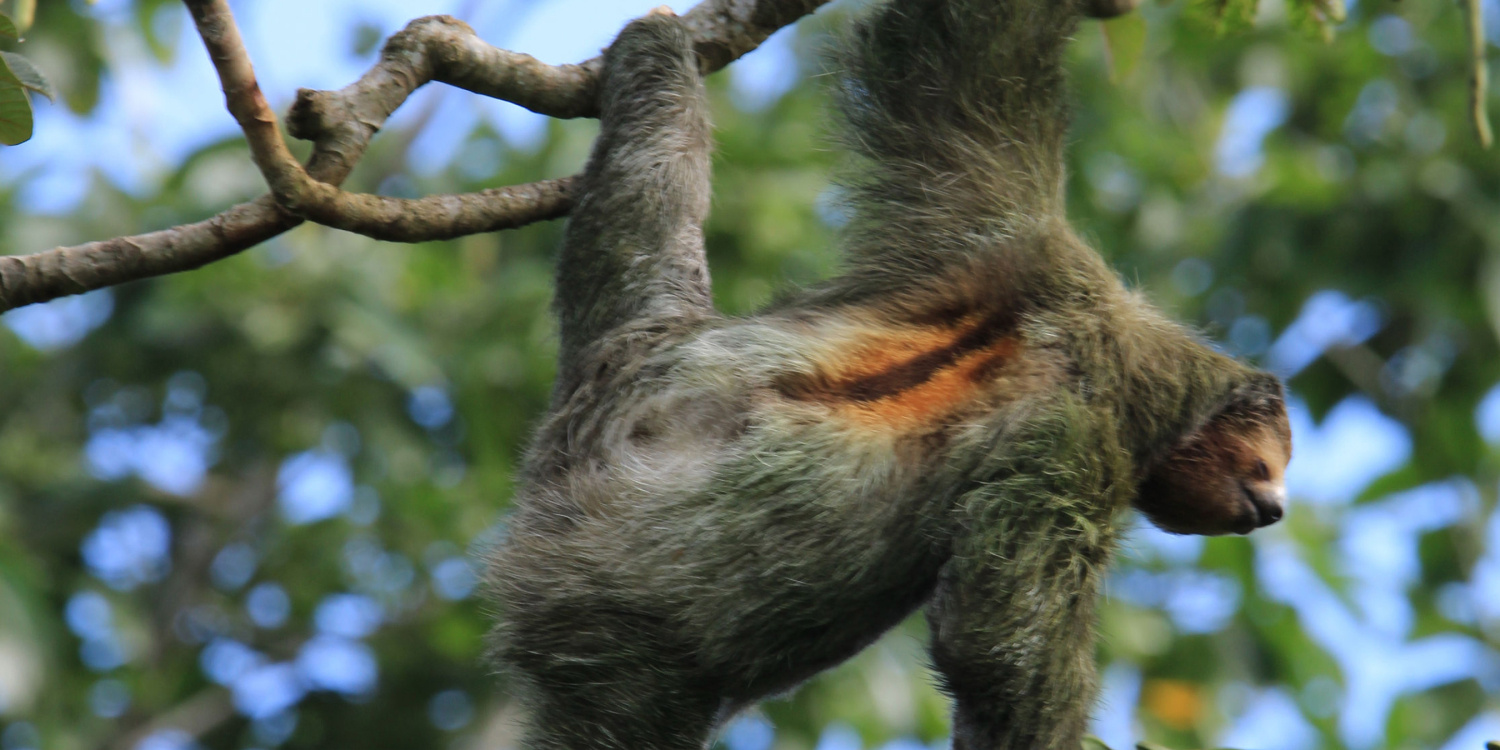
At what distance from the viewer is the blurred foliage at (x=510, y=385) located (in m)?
8.01

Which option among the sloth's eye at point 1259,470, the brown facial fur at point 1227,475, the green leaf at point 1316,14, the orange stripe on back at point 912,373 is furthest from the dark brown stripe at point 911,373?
the green leaf at point 1316,14

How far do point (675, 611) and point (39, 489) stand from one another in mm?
7470

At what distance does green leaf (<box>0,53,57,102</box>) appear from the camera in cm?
359

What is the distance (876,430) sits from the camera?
164 inches

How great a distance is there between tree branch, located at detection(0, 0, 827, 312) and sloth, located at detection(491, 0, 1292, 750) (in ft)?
0.60

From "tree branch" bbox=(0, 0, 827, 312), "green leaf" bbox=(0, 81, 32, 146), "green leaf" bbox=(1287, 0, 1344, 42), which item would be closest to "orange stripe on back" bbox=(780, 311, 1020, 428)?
"tree branch" bbox=(0, 0, 827, 312)

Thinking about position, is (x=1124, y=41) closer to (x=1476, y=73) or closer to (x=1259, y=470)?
(x=1476, y=73)

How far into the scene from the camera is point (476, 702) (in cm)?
975

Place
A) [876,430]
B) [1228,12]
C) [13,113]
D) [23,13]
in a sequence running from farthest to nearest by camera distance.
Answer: [1228,12] → [876,430] → [23,13] → [13,113]

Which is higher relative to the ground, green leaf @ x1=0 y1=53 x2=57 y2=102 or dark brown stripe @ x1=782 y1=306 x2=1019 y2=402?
green leaf @ x1=0 y1=53 x2=57 y2=102

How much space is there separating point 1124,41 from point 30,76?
3931 millimetres

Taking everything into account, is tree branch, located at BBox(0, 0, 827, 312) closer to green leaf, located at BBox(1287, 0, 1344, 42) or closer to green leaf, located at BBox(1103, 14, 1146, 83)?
green leaf, located at BBox(1103, 14, 1146, 83)

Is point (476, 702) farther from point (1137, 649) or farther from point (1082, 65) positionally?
point (1082, 65)

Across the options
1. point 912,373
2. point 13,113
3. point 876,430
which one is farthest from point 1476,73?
point 13,113
